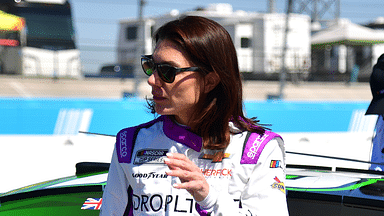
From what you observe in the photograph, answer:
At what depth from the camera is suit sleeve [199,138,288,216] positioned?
4.19ft

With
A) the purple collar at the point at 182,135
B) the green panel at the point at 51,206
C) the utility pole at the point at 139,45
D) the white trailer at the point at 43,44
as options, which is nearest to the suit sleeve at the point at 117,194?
the purple collar at the point at 182,135

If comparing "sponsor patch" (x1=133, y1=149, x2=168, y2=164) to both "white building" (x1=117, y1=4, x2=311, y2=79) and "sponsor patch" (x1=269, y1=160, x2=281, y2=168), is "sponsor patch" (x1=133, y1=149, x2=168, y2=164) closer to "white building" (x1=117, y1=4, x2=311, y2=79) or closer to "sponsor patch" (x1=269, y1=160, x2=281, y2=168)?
"sponsor patch" (x1=269, y1=160, x2=281, y2=168)

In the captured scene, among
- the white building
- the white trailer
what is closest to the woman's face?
the white trailer

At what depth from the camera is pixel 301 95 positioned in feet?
43.6

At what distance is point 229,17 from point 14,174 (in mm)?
12537

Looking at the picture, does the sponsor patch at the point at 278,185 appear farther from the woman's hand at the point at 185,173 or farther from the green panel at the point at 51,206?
the green panel at the point at 51,206

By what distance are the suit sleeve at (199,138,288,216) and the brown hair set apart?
0.10 meters

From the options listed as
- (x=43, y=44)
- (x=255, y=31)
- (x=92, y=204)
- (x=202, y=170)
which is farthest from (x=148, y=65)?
(x=255, y=31)

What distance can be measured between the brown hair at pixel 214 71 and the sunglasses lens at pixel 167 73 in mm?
64

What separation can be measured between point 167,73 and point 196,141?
21cm

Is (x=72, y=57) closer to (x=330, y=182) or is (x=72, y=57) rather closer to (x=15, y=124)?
(x=15, y=124)

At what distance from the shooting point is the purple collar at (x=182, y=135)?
1.42 meters

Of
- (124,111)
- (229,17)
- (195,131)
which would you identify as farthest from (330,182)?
(229,17)

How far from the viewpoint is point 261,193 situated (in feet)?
4.34
